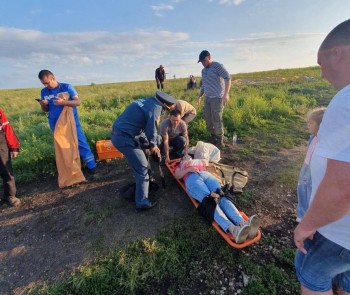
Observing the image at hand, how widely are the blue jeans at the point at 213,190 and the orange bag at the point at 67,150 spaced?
2365 millimetres

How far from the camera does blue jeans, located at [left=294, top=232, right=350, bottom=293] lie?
1472 millimetres

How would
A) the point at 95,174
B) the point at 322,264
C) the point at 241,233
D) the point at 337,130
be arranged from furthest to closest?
the point at 95,174
the point at 241,233
the point at 322,264
the point at 337,130

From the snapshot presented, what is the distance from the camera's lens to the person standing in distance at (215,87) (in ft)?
19.2

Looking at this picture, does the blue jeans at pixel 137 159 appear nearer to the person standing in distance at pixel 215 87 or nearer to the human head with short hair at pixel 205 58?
the person standing in distance at pixel 215 87

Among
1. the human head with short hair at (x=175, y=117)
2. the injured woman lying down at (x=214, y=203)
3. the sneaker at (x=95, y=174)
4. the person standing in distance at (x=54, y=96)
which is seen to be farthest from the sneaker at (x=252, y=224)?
the person standing in distance at (x=54, y=96)

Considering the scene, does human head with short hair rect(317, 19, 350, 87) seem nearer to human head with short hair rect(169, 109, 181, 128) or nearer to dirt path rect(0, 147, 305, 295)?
dirt path rect(0, 147, 305, 295)

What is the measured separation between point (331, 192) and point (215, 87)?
504 cm

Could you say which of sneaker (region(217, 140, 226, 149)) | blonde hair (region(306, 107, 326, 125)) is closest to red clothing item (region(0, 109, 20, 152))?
sneaker (region(217, 140, 226, 149))

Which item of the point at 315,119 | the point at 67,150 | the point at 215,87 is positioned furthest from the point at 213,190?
the point at 215,87

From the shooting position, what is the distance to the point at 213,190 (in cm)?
371

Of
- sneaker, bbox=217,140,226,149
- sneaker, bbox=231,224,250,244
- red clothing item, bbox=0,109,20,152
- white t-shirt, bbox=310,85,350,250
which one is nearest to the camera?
white t-shirt, bbox=310,85,350,250

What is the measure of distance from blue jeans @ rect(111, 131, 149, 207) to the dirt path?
28 centimetres

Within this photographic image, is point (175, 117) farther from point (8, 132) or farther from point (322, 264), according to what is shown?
point (322, 264)

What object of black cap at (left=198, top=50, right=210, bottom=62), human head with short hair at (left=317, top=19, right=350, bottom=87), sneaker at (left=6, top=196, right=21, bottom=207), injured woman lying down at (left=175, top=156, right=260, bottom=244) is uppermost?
black cap at (left=198, top=50, right=210, bottom=62)
